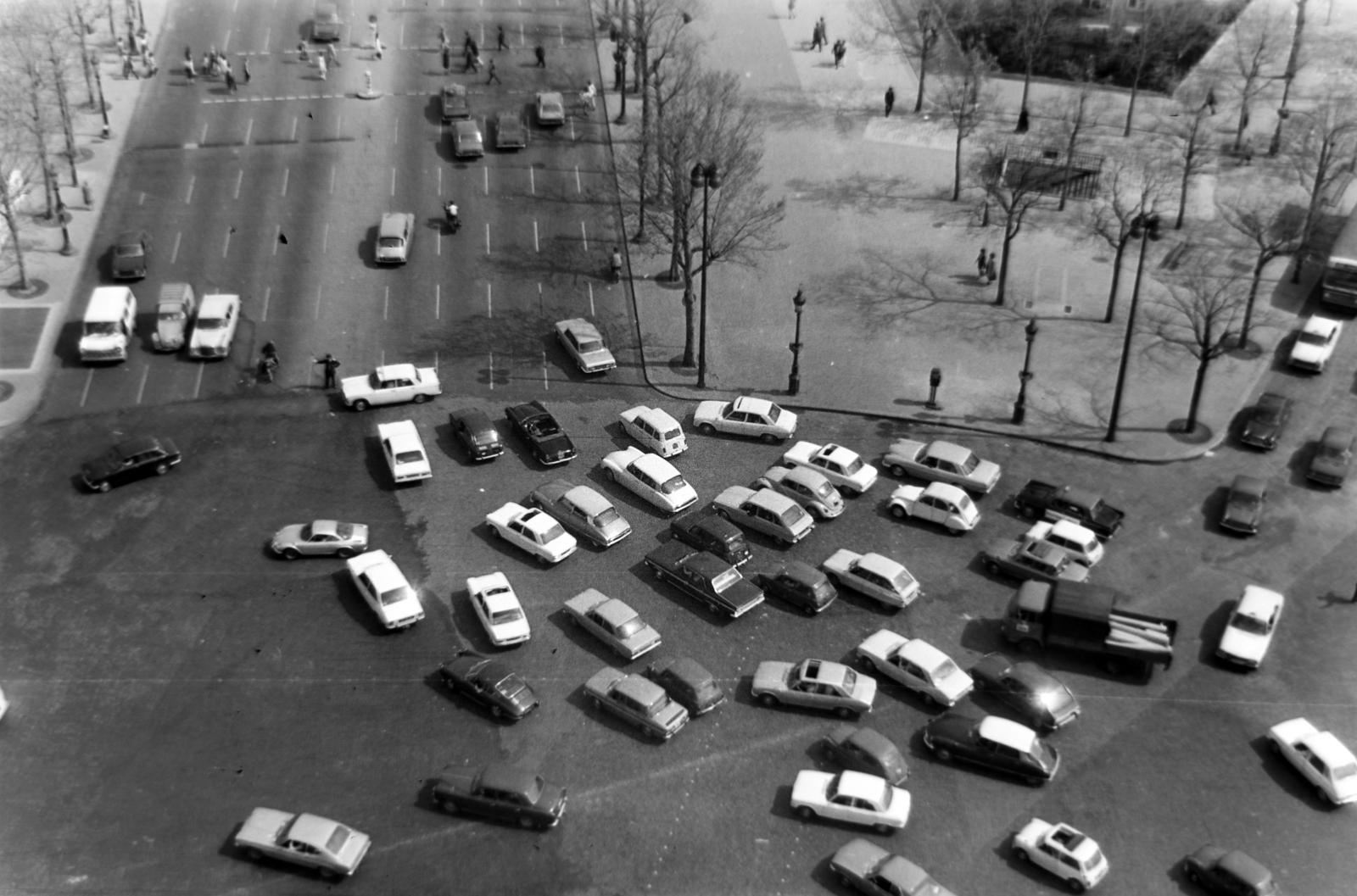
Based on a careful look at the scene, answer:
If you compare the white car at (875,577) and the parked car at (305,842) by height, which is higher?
the white car at (875,577)

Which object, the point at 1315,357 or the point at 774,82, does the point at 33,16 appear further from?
the point at 1315,357

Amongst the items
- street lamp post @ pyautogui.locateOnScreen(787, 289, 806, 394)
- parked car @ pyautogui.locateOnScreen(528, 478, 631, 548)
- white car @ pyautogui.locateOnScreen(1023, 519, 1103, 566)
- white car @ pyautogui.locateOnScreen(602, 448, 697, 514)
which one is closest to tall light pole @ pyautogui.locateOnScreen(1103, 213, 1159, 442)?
white car @ pyautogui.locateOnScreen(1023, 519, 1103, 566)

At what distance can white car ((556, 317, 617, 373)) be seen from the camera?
58.7 metres

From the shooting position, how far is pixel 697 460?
5366cm

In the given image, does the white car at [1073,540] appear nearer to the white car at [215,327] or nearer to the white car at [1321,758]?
the white car at [1321,758]

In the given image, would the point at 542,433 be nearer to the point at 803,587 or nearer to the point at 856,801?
the point at 803,587

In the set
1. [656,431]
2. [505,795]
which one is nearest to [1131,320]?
[656,431]

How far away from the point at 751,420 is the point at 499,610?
14549mm

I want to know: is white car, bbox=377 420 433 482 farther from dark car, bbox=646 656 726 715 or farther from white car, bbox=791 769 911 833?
white car, bbox=791 769 911 833

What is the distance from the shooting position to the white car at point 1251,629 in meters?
43.9

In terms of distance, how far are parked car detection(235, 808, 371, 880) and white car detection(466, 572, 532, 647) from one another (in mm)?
8399

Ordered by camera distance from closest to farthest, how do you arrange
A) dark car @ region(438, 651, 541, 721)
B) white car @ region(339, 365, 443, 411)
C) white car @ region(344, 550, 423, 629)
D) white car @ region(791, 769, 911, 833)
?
white car @ region(791, 769, 911, 833)
dark car @ region(438, 651, 541, 721)
white car @ region(344, 550, 423, 629)
white car @ region(339, 365, 443, 411)

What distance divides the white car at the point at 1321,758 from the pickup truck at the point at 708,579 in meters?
16.3

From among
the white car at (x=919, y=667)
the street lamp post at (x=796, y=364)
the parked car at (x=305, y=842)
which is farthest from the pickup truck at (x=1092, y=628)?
the parked car at (x=305, y=842)
